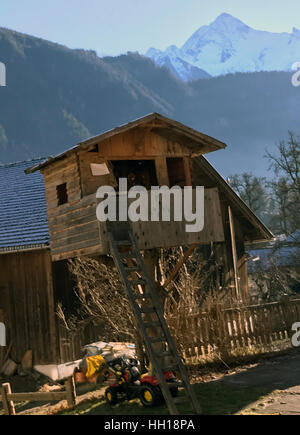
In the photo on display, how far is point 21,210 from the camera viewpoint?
64.1ft

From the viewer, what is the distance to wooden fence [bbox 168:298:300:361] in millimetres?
14156

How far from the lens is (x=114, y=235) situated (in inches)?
497

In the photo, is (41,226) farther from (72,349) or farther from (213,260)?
(213,260)

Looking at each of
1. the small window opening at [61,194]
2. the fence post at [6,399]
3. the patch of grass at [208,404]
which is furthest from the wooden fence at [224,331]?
the fence post at [6,399]

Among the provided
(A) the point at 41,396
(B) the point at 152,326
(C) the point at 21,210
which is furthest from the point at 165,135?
(C) the point at 21,210

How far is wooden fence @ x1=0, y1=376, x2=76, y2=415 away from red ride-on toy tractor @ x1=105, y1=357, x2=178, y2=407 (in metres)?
0.75

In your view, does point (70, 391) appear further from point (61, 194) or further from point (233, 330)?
point (233, 330)

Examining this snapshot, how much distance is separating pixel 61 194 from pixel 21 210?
5.52 metres

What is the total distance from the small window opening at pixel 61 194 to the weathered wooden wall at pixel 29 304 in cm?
333

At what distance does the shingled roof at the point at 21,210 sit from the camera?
17297mm

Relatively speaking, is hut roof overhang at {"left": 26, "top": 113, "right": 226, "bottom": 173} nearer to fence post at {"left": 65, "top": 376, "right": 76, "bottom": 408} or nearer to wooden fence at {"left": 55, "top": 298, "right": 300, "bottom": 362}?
wooden fence at {"left": 55, "top": 298, "right": 300, "bottom": 362}

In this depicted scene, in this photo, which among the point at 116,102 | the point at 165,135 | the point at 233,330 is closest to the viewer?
the point at 165,135

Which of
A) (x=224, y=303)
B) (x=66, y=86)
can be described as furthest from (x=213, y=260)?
(x=66, y=86)

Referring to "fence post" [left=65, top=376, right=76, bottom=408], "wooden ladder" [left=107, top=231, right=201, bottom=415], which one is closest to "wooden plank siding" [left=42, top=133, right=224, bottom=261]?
"wooden ladder" [left=107, top=231, right=201, bottom=415]
